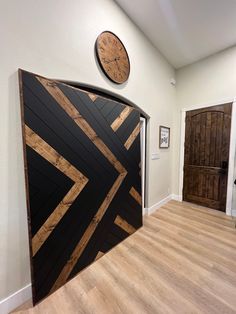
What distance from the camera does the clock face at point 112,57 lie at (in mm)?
1808

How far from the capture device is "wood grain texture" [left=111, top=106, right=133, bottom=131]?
195cm

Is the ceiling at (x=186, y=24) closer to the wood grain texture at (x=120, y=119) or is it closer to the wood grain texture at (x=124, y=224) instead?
the wood grain texture at (x=120, y=119)

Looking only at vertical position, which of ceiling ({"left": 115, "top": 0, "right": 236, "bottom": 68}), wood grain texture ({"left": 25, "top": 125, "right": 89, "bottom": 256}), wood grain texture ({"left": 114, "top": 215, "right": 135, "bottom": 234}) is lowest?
wood grain texture ({"left": 114, "top": 215, "right": 135, "bottom": 234})

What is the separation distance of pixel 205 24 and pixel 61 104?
2.59m

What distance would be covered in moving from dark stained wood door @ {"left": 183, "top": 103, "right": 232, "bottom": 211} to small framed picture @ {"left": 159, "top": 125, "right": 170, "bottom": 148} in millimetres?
456

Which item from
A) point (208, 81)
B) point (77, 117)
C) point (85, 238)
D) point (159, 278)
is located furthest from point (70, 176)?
point (208, 81)

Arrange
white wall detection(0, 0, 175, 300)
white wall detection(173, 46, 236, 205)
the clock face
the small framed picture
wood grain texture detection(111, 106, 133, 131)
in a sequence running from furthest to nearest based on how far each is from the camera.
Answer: the small framed picture → white wall detection(173, 46, 236, 205) → wood grain texture detection(111, 106, 133, 131) → the clock face → white wall detection(0, 0, 175, 300)

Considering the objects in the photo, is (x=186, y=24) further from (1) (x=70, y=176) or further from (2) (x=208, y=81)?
(1) (x=70, y=176)

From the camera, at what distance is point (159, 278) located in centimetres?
155

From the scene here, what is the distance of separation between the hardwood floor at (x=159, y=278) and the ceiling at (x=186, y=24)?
3.27 metres

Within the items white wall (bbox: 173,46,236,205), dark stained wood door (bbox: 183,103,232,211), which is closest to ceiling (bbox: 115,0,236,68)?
white wall (bbox: 173,46,236,205)

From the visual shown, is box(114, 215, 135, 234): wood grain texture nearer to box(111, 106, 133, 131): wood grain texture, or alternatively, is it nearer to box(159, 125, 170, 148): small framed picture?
box(111, 106, 133, 131): wood grain texture

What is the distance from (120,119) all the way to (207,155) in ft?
7.40

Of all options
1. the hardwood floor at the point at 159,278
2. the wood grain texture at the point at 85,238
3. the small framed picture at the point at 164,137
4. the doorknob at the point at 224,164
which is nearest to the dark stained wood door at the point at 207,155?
the doorknob at the point at 224,164
